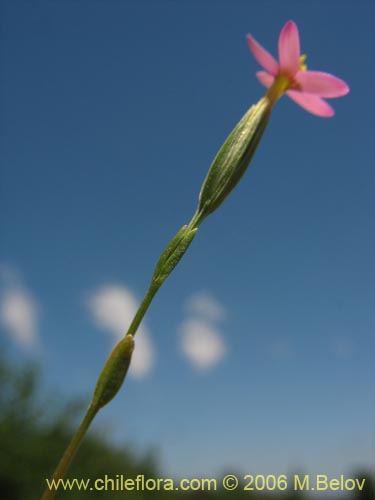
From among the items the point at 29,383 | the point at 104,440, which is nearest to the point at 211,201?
the point at 29,383

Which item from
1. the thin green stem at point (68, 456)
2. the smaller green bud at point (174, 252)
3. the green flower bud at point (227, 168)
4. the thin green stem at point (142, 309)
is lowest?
the thin green stem at point (68, 456)

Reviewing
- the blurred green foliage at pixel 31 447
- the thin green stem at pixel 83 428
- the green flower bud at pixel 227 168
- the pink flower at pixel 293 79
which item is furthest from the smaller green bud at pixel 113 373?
the blurred green foliage at pixel 31 447

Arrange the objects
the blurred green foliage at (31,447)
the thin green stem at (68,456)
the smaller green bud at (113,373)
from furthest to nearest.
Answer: the blurred green foliage at (31,447) < the smaller green bud at (113,373) < the thin green stem at (68,456)

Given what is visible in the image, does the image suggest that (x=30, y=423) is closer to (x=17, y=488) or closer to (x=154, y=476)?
(x=17, y=488)

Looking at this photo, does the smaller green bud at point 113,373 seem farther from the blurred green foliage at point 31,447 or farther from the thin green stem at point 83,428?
the blurred green foliage at point 31,447

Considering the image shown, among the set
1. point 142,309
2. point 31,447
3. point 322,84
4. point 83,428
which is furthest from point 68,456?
point 31,447

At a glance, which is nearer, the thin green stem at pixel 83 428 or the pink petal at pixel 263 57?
the thin green stem at pixel 83 428

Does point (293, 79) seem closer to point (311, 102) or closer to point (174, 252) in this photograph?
point (311, 102)

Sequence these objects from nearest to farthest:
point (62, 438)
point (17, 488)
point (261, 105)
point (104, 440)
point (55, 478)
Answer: point (55, 478) < point (261, 105) < point (17, 488) < point (62, 438) < point (104, 440)
